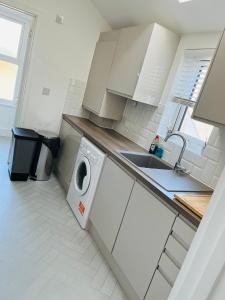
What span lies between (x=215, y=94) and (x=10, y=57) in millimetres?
3654

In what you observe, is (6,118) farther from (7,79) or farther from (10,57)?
(10,57)

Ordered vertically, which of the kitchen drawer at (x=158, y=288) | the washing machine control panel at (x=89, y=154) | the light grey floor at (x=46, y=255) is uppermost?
the washing machine control panel at (x=89, y=154)

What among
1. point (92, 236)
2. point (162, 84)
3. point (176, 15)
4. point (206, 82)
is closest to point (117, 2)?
point (176, 15)

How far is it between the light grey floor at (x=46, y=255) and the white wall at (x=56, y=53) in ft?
3.87

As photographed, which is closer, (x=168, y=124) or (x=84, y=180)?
(x=84, y=180)

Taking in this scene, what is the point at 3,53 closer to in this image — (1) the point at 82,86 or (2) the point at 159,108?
(1) the point at 82,86

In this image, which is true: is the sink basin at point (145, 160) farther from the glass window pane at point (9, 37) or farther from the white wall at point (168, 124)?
the glass window pane at point (9, 37)

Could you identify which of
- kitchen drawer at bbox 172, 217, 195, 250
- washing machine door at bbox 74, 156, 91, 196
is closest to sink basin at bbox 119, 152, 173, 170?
washing machine door at bbox 74, 156, 91, 196

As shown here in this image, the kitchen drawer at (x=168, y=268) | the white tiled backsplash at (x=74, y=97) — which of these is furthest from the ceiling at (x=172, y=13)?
the kitchen drawer at (x=168, y=268)

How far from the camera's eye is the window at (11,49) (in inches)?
152

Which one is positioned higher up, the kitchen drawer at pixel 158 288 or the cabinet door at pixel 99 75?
the cabinet door at pixel 99 75

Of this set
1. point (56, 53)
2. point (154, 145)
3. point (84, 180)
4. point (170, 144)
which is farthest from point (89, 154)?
point (56, 53)

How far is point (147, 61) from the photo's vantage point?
2344 millimetres

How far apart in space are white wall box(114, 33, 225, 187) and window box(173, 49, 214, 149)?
0.07m
